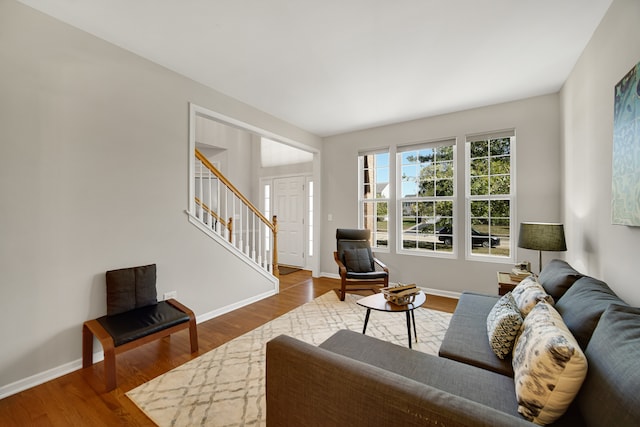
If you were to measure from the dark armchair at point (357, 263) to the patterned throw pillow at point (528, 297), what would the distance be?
178 centimetres

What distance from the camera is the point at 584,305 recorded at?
1.32 metres

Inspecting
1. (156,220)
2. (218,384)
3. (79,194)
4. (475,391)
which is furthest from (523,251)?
(79,194)

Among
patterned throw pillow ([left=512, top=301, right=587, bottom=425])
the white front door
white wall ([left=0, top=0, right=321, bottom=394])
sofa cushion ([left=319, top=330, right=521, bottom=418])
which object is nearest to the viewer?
patterned throw pillow ([left=512, top=301, right=587, bottom=425])

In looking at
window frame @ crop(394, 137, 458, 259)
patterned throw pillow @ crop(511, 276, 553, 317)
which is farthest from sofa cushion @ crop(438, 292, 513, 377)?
window frame @ crop(394, 137, 458, 259)

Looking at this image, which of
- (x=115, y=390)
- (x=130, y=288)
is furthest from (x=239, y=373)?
(x=130, y=288)

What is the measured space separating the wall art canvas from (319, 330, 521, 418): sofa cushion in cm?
115

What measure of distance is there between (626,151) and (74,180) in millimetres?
3717

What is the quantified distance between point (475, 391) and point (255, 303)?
279 centimetres

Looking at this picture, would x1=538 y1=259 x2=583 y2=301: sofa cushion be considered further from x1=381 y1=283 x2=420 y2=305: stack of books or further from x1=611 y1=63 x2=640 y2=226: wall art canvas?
x1=381 y1=283 x2=420 y2=305: stack of books

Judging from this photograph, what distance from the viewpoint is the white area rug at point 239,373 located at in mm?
1615

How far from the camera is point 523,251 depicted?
10.9 ft

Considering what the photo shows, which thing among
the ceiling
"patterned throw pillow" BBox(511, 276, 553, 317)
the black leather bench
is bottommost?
the black leather bench

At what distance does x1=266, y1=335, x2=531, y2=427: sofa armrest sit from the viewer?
0.76 meters

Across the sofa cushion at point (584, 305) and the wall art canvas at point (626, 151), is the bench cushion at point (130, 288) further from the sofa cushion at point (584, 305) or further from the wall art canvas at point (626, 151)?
the wall art canvas at point (626, 151)
